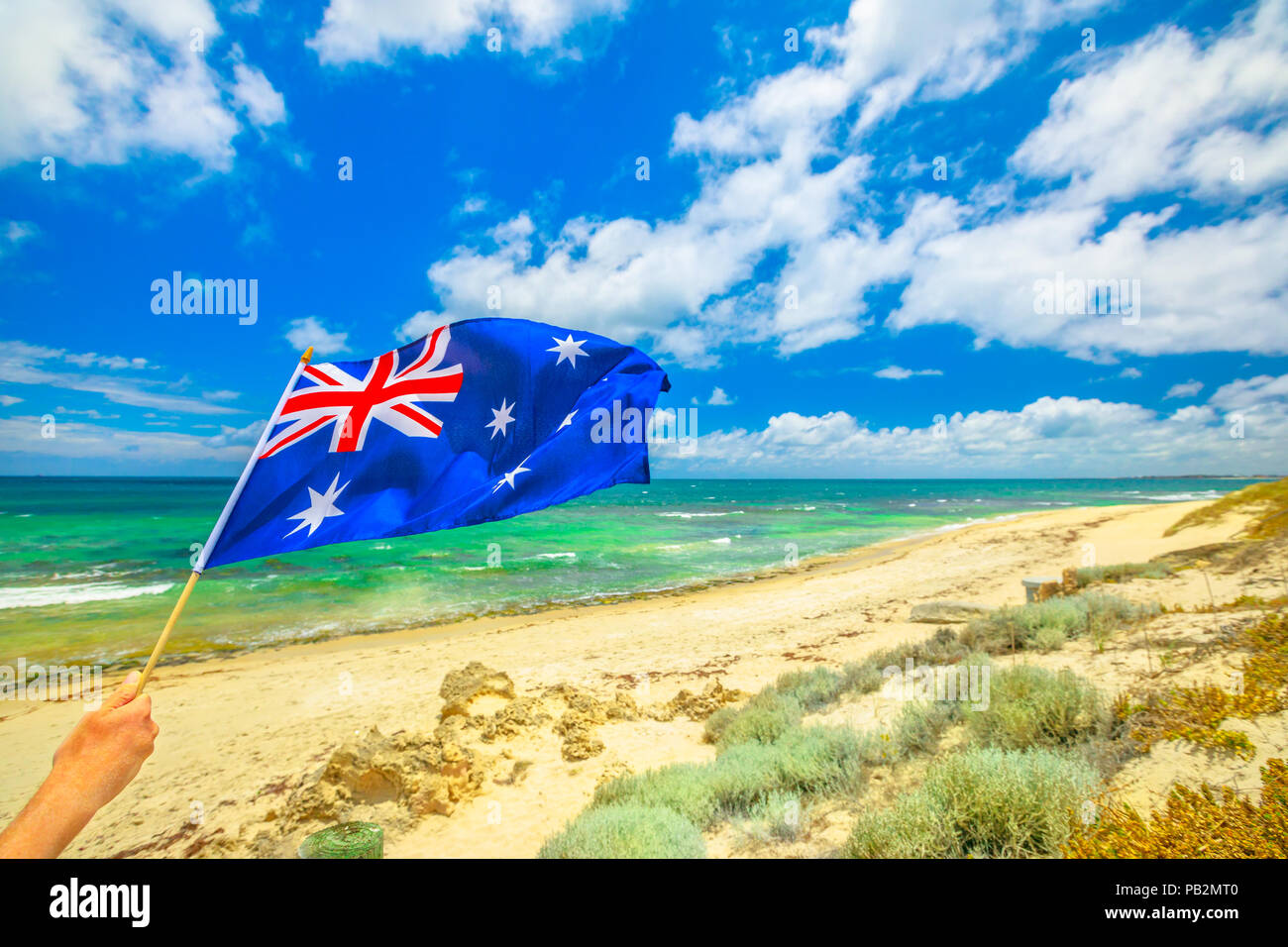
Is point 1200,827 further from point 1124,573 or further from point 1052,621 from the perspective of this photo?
point 1124,573

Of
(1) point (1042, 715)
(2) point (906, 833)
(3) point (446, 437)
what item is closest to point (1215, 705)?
(1) point (1042, 715)

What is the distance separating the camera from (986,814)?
3436 millimetres

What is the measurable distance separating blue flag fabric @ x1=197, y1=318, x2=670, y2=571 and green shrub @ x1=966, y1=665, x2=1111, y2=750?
13.2 feet

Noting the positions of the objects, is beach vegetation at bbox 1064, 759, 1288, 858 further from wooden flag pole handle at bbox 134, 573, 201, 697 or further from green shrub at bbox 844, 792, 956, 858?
wooden flag pole handle at bbox 134, 573, 201, 697

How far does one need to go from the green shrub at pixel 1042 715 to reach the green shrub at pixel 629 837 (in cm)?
282

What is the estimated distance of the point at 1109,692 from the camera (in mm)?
5355

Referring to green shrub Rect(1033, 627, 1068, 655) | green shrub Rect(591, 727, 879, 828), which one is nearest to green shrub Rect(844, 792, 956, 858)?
green shrub Rect(591, 727, 879, 828)

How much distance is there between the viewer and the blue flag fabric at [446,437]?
371 centimetres

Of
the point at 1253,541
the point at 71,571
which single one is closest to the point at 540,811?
the point at 1253,541

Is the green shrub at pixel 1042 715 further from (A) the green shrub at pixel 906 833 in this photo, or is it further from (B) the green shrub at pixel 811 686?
(B) the green shrub at pixel 811 686

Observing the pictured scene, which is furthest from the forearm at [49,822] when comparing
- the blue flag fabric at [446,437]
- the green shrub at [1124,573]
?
the green shrub at [1124,573]
